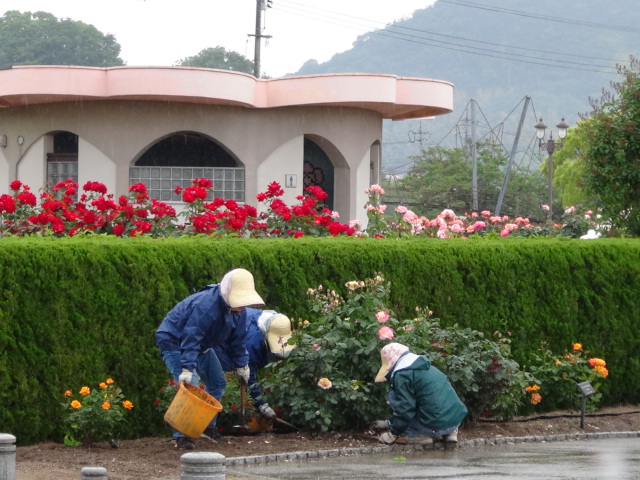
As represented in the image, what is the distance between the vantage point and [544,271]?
39.0 ft

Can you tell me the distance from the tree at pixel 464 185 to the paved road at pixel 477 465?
57.8 metres

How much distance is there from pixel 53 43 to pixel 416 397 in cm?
9586

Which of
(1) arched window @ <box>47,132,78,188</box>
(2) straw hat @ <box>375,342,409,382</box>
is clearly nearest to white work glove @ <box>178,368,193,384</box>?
(2) straw hat @ <box>375,342,409,382</box>

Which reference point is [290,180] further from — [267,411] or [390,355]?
[390,355]

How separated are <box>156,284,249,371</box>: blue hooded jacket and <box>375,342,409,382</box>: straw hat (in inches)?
46.2

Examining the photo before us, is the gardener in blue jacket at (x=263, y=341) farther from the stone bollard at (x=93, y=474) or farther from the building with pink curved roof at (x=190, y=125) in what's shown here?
the building with pink curved roof at (x=190, y=125)

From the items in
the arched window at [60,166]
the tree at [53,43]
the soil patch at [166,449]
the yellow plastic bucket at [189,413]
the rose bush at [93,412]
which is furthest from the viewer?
the tree at [53,43]

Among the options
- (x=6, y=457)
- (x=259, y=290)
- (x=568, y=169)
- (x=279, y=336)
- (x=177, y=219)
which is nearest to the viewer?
(x=6, y=457)

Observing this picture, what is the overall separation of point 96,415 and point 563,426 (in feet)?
15.7

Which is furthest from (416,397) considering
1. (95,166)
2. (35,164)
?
(35,164)

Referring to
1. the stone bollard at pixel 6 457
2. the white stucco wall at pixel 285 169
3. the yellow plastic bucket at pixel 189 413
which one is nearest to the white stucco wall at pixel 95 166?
the white stucco wall at pixel 285 169

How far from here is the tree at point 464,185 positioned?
227 feet

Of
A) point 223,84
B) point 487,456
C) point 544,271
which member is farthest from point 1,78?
point 487,456

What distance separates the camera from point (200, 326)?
8.39m
